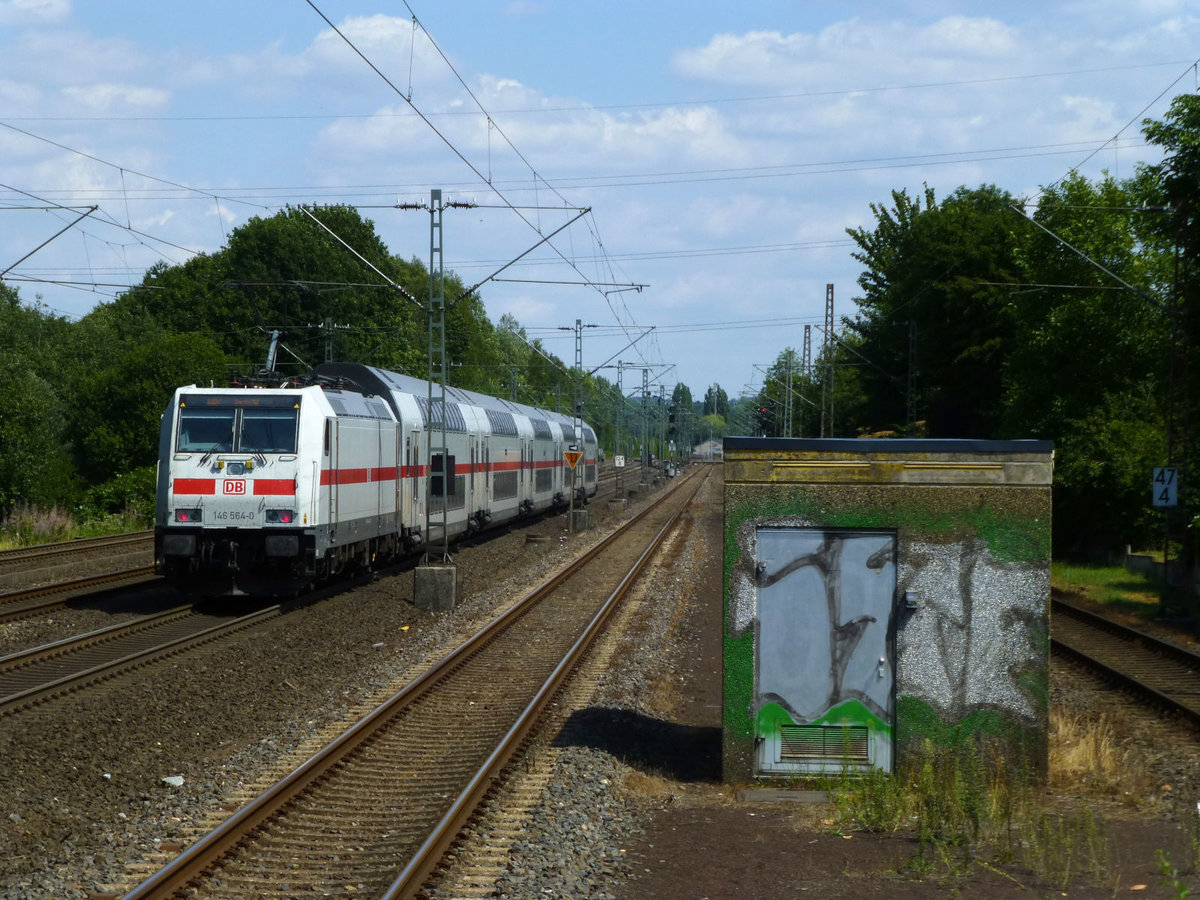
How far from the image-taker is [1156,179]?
24109mm

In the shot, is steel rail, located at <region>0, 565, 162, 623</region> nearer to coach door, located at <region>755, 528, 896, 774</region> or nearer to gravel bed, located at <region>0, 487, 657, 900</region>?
gravel bed, located at <region>0, 487, 657, 900</region>

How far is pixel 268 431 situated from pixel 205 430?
0.96 meters

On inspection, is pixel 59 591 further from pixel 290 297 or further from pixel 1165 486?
pixel 290 297

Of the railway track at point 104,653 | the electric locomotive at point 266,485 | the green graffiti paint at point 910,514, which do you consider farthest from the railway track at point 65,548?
the green graffiti paint at point 910,514

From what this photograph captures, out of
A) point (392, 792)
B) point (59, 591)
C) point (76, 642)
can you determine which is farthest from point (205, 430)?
point (392, 792)

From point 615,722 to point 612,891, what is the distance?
500 centimetres

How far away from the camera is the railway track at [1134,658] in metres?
14.7

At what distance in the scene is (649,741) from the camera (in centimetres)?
1183

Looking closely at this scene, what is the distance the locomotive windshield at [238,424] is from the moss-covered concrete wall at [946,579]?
11.2m

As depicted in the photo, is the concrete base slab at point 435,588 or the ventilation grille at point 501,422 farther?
the ventilation grille at point 501,422

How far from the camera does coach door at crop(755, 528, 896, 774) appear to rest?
9.72 m

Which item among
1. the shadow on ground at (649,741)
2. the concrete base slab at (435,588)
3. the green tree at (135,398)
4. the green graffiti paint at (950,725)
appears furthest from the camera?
the green tree at (135,398)

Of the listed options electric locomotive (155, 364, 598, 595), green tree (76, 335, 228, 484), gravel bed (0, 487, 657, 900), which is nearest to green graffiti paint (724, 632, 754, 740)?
gravel bed (0, 487, 657, 900)

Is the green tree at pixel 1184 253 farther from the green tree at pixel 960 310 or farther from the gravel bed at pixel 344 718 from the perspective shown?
the green tree at pixel 960 310
